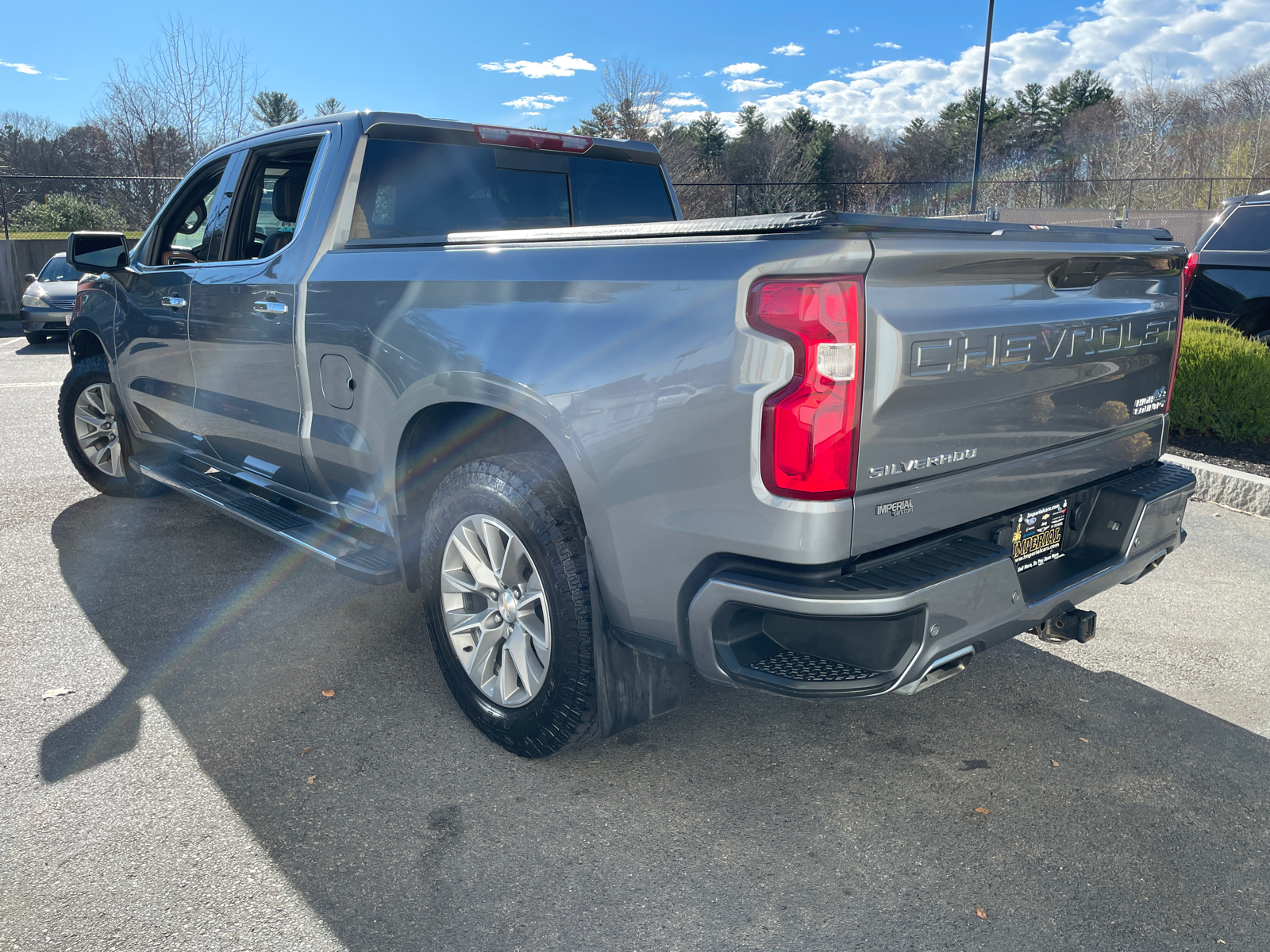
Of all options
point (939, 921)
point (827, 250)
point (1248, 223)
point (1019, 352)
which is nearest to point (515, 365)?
point (827, 250)

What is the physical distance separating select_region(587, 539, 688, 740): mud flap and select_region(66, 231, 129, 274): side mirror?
3.84 meters

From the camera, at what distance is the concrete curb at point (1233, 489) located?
18.6 ft

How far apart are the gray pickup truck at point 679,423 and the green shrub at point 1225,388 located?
426 cm

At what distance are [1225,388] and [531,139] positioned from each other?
5.43m

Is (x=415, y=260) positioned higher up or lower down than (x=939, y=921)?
higher up

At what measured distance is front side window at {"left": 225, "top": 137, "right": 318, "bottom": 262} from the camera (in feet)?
12.8

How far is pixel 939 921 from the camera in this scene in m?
2.29

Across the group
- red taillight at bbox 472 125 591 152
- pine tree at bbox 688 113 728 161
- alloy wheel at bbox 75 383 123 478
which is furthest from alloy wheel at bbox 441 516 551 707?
pine tree at bbox 688 113 728 161

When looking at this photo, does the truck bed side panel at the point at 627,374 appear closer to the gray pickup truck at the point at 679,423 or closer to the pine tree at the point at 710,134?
the gray pickup truck at the point at 679,423

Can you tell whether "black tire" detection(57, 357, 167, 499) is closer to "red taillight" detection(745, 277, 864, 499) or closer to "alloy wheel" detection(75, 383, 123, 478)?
"alloy wheel" detection(75, 383, 123, 478)

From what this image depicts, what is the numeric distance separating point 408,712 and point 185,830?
847mm

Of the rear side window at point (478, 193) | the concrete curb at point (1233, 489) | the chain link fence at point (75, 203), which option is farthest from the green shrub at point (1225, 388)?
the chain link fence at point (75, 203)

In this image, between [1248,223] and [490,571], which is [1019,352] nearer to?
[490,571]

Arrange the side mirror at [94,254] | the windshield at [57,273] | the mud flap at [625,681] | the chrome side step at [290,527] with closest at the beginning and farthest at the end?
the mud flap at [625,681], the chrome side step at [290,527], the side mirror at [94,254], the windshield at [57,273]
